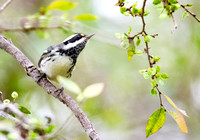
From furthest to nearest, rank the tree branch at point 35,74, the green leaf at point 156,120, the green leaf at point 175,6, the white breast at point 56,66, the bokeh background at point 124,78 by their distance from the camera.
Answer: the bokeh background at point 124,78 < the white breast at point 56,66 < the tree branch at point 35,74 < the green leaf at point 156,120 < the green leaf at point 175,6

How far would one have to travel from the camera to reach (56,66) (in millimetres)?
3012

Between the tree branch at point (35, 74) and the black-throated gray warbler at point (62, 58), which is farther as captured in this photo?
the black-throated gray warbler at point (62, 58)

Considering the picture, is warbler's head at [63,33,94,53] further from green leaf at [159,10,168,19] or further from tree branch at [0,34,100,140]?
green leaf at [159,10,168,19]

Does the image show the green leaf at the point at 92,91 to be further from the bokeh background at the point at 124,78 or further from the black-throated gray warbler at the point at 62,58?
the bokeh background at the point at 124,78

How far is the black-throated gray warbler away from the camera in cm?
301

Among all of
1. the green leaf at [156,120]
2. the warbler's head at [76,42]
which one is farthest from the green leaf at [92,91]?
the warbler's head at [76,42]

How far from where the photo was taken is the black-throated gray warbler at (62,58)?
301 centimetres

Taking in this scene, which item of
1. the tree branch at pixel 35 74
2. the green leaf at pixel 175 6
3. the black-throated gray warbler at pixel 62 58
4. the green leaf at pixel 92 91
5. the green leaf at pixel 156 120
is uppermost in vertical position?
the black-throated gray warbler at pixel 62 58

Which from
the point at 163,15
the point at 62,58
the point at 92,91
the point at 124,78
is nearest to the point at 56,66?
the point at 62,58

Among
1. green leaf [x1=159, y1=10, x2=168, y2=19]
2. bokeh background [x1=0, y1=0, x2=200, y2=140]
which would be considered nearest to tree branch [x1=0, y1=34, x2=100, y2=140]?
green leaf [x1=159, y1=10, x2=168, y2=19]

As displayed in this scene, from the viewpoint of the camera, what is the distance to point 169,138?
537 centimetres

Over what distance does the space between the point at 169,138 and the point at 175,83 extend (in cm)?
97

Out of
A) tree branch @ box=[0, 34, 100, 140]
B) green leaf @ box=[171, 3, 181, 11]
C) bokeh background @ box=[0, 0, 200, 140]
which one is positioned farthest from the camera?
bokeh background @ box=[0, 0, 200, 140]

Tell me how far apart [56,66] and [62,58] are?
0.37 feet
